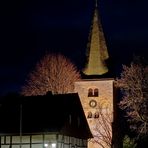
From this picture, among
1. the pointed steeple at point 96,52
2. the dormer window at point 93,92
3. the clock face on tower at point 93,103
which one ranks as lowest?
the clock face on tower at point 93,103

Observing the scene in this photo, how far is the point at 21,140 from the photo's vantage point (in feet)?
177

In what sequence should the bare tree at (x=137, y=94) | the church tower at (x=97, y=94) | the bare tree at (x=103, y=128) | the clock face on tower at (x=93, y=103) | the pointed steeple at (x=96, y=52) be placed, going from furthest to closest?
the pointed steeple at (x=96, y=52), the clock face on tower at (x=93, y=103), the church tower at (x=97, y=94), the bare tree at (x=103, y=128), the bare tree at (x=137, y=94)

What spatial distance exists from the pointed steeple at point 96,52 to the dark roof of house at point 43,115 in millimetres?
15577

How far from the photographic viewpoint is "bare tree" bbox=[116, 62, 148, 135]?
54.3 m

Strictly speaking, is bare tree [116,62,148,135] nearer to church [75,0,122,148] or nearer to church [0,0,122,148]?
church [0,0,122,148]

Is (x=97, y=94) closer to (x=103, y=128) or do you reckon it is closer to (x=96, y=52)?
(x=103, y=128)

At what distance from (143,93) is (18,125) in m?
11.4

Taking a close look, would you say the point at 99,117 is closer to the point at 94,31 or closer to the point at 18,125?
the point at 94,31

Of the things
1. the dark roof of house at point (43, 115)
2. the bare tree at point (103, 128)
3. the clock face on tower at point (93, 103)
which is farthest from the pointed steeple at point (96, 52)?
the dark roof of house at point (43, 115)

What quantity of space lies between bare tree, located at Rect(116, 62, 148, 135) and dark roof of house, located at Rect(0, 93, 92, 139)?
17.5 feet

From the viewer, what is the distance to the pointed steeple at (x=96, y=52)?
77.4 metres

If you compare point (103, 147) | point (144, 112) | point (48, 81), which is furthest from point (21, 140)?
point (48, 81)

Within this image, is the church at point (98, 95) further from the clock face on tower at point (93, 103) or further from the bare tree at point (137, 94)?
the bare tree at point (137, 94)

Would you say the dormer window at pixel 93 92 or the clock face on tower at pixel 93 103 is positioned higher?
the dormer window at pixel 93 92
